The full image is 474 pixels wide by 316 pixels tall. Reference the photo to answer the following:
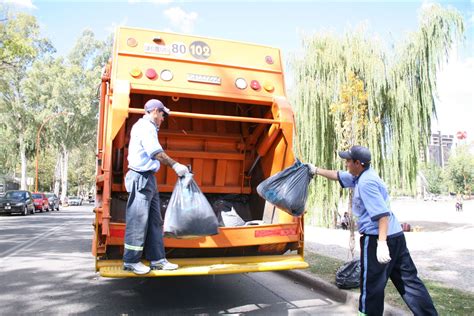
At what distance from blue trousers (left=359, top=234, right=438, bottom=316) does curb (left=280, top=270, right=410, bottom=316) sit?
0.74m

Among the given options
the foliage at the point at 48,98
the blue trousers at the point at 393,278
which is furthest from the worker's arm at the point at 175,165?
the foliage at the point at 48,98

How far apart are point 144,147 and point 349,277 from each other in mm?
3005

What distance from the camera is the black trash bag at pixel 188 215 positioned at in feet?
13.7

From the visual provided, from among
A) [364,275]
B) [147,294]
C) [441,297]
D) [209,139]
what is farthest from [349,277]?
[209,139]

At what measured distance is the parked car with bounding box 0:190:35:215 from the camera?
23938mm

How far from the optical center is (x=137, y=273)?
4.28 m

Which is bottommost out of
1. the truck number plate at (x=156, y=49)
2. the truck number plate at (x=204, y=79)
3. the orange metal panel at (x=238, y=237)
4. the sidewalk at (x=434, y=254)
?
the sidewalk at (x=434, y=254)

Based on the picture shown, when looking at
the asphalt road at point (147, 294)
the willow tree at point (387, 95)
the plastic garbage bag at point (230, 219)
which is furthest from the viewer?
the willow tree at point (387, 95)

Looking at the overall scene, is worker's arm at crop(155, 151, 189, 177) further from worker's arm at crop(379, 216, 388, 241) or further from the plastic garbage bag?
worker's arm at crop(379, 216, 388, 241)

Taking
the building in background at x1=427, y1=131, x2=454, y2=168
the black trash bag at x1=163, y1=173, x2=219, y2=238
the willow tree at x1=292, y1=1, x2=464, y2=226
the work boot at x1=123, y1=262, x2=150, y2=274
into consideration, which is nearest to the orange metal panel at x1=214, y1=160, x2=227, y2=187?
the black trash bag at x1=163, y1=173, x2=219, y2=238

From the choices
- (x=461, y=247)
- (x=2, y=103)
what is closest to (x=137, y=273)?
(x=461, y=247)

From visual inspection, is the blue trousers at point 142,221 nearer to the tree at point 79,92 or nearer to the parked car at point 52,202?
the parked car at point 52,202

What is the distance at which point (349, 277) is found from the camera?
545 centimetres

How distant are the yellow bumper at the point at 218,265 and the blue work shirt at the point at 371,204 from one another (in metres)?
1.26
